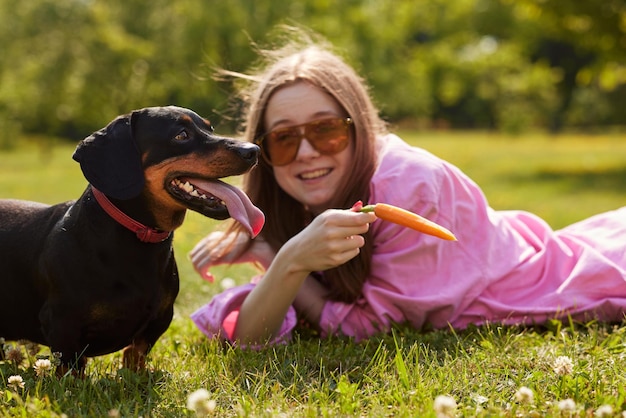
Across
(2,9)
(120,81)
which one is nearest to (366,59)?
(120,81)

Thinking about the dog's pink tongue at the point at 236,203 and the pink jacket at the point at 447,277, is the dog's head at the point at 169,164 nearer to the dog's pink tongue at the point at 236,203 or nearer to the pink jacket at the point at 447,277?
the dog's pink tongue at the point at 236,203

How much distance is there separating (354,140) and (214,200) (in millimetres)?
1340

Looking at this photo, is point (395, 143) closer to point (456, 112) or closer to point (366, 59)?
point (366, 59)

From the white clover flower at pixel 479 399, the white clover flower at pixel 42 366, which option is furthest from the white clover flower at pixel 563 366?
the white clover flower at pixel 42 366

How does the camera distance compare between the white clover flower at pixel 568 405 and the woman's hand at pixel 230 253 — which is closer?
the white clover flower at pixel 568 405

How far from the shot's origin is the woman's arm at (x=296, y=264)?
3.33 meters

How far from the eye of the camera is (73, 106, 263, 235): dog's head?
2947 mm

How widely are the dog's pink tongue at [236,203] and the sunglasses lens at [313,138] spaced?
99cm

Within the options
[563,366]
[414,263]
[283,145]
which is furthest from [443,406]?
[283,145]

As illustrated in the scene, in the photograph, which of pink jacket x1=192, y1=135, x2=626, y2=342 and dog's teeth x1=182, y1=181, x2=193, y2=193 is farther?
pink jacket x1=192, y1=135, x2=626, y2=342

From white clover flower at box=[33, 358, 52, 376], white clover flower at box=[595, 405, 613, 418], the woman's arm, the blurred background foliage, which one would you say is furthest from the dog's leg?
the blurred background foliage

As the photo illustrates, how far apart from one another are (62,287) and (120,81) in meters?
26.3

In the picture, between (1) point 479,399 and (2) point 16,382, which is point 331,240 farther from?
(2) point 16,382

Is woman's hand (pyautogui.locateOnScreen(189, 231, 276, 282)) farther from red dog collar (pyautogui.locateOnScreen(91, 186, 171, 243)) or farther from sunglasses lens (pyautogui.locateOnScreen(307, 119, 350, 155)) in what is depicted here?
red dog collar (pyautogui.locateOnScreen(91, 186, 171, 243))
